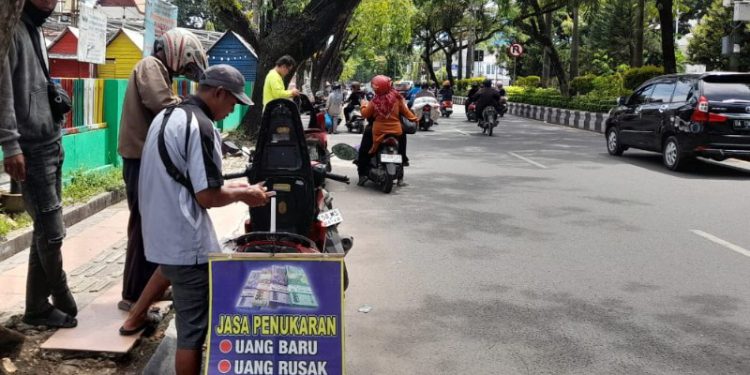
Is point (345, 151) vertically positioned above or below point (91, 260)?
above

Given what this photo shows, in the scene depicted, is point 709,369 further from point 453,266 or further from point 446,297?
point 453,266

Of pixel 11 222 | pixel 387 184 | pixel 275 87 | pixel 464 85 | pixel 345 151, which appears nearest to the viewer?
pixel 345 151

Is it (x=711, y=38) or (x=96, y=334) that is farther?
(x=711, y=38)

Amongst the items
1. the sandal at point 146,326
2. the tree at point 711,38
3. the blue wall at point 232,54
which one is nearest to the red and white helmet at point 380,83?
the sandal at point 146,326

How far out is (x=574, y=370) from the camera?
4.09m

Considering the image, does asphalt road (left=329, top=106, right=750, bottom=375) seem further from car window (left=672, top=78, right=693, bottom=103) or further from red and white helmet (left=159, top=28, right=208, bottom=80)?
red and white helmet (left=159, top=28, right=208, bottom=80)

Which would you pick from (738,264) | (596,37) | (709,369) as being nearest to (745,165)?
(738,264)

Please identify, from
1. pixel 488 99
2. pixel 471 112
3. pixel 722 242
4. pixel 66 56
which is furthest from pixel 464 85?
pixel 722 242

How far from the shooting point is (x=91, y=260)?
19.9ft

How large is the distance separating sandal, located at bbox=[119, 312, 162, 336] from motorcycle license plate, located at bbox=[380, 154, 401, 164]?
19.0 feet

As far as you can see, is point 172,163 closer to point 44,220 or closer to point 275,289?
point 275,289

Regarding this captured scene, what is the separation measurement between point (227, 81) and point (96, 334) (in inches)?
72.8

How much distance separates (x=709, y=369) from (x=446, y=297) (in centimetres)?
187

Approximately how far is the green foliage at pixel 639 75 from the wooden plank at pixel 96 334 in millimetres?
20869
